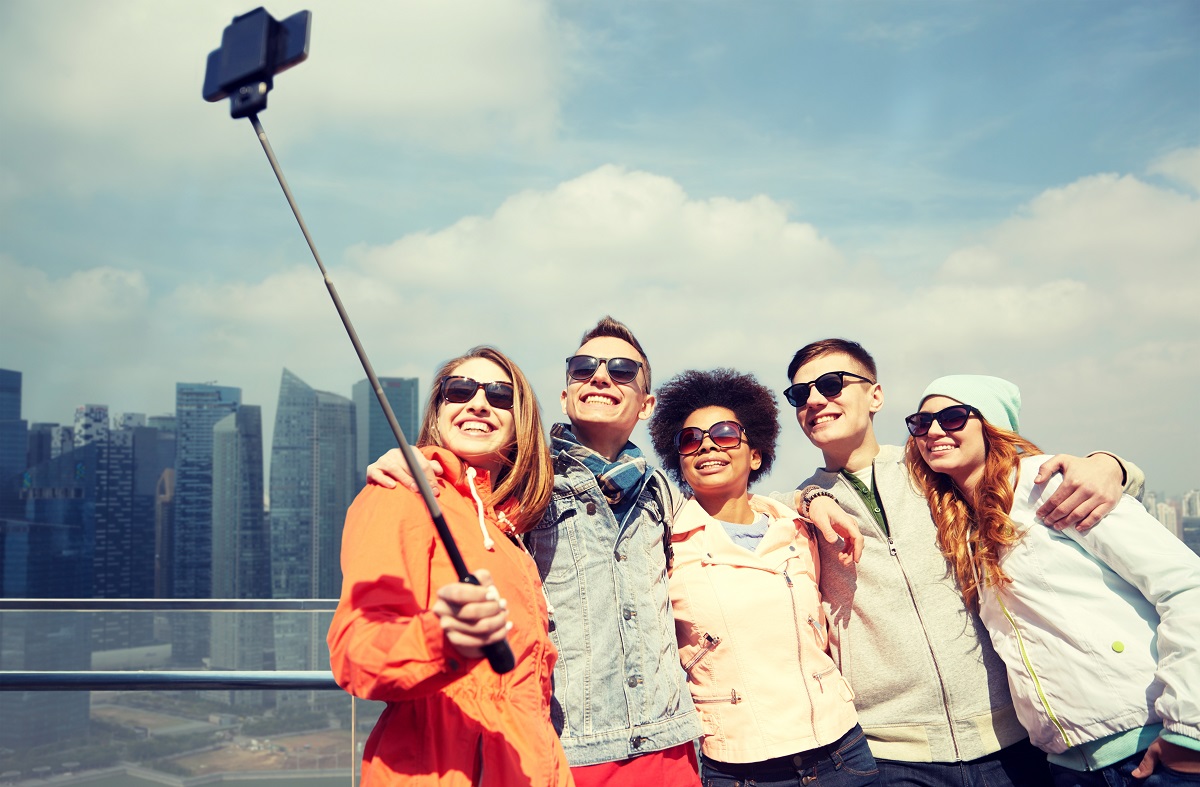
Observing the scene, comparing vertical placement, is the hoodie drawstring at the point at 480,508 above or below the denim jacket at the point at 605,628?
above

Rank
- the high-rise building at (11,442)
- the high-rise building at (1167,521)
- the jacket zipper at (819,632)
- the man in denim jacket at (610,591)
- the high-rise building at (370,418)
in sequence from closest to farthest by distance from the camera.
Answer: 1. the man in denim jacket at (610,591)
2. the high-rise building at (1167,521)
3. the jacket zipper at (819,632)
4. the high-rise building at (370,418)
5. the high-rise building at (11,442)

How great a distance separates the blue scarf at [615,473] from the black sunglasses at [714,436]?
0.45 metres

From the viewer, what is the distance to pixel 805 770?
2949 mm

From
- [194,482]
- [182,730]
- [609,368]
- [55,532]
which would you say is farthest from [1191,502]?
[194,482]

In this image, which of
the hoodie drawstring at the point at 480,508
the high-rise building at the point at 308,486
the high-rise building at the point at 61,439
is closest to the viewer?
the hoodie drawstring at the point at 480,508

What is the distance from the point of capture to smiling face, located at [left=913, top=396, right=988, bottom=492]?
3.21 metres

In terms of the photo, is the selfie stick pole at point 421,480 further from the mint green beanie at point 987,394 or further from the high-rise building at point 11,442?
the high-rise building at point 11,442

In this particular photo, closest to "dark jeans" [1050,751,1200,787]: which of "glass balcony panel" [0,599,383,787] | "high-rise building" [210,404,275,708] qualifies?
"glass balcony panel" [0,599,383,787]

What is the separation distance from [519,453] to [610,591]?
540 mm

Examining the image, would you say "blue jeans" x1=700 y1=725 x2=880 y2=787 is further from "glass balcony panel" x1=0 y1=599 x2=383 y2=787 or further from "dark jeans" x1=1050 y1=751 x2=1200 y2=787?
"glass balcony panel" x1=0 y1=599 x2=383 y2=787

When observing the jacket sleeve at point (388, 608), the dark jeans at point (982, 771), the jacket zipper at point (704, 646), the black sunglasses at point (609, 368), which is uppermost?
the black sunglasses at point (609, 368)

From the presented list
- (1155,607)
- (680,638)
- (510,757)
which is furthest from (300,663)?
(1155,607)

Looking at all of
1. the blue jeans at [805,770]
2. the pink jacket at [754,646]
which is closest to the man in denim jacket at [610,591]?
the pink jacket at [754,646]

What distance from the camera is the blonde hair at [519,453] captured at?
2799 mm
